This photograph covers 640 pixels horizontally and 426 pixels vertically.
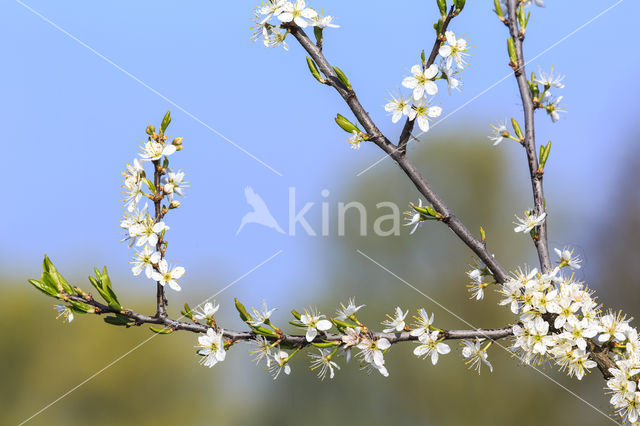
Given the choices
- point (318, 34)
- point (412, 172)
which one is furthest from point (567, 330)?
point (318, 34)

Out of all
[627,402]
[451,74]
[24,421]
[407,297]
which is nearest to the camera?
[627,402]

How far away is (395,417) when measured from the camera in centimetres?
1221

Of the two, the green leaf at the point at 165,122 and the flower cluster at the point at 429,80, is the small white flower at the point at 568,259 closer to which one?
the flower cluster at the point at 429,80

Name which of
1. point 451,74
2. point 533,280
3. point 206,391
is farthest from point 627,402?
point 206,391

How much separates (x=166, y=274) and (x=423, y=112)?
1287mm

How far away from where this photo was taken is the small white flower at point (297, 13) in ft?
8.79

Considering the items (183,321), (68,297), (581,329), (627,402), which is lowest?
(627,402)

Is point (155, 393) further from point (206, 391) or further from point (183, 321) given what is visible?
point (183, 321)

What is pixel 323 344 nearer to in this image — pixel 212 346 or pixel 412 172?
pixel 212 346

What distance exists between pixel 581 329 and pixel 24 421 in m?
12.1

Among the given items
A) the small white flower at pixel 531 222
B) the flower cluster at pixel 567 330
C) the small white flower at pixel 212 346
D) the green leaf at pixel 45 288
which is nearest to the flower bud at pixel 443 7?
the small white flower at pixel 531 222

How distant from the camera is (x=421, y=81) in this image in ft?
8.37

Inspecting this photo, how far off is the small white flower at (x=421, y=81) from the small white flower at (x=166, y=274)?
122cm

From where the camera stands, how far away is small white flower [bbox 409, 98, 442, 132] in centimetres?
253
